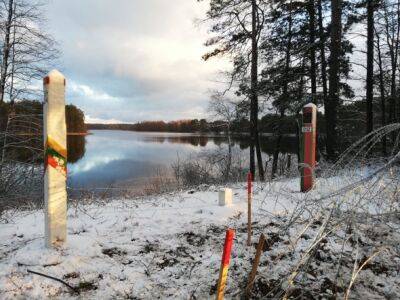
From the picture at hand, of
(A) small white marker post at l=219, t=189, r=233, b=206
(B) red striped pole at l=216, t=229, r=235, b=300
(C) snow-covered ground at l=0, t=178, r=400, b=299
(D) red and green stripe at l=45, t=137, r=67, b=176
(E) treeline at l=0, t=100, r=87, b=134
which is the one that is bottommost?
(C) snow-covered ground at l=0, t=178, r=400, b=299

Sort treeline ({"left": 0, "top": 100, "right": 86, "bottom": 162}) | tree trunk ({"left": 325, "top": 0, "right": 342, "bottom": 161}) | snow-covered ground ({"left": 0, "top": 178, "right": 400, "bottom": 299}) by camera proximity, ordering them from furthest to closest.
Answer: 1. tree trunk ({"left": 325, "top": 0, "right": 342, "bottom": 161})
2. treeline ({"left": 0, "top": 100, "right": 86, "bottom": 162})
3. snow-covered ground ({"left": 0, "top": 178, "right": 400, "bottom": 299})

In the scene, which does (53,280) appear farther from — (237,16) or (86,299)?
(237,16)

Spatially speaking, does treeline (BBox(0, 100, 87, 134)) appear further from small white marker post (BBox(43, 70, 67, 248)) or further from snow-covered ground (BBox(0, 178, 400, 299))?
small white marker post (BBox(43, 70, 67, 248))

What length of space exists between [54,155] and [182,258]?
1911 millimetres

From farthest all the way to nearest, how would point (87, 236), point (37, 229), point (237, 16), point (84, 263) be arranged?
point (237, 16), point (37, 229), point (87, 236), point (84, 263)

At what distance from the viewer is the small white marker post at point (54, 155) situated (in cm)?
404

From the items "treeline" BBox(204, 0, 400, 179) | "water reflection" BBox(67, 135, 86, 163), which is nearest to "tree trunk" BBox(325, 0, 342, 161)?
"treeline" BBox(204, 0, 400, 179)

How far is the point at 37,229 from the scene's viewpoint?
5102 millimetres

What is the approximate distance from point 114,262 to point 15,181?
26.3 feet

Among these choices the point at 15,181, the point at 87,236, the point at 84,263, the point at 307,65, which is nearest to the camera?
the point at 84,263

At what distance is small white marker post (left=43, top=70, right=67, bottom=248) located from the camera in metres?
4.04

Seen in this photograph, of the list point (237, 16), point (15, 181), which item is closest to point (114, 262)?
point (15, 181)

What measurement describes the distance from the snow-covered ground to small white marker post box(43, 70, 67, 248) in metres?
0.30

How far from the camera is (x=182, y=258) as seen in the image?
433cm
